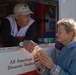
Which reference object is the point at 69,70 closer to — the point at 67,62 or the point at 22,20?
the point at 67,62

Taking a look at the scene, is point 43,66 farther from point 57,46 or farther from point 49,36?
point 49,36

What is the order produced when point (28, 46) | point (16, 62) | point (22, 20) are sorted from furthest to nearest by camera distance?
point (22, 20) < point (28, 46) < point (16, 62)

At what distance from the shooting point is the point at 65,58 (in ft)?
8.17

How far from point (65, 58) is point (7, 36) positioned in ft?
2.16

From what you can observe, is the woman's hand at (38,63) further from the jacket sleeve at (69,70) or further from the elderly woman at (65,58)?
the jacket sleeve at (69,70)

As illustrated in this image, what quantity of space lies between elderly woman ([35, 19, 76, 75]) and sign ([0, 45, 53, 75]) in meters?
0.08

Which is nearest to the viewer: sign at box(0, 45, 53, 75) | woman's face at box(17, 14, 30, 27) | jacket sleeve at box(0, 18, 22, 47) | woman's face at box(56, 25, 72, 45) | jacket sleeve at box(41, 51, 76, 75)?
sign at box(0, 45, 53, 75)

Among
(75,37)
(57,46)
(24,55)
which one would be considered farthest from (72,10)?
(24,55)

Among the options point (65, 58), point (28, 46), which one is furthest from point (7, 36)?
point (65, 58)

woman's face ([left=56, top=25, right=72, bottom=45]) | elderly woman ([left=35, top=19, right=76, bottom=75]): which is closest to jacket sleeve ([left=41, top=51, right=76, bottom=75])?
elderly woman ([left=35, top=19, right=76, bottom=75])

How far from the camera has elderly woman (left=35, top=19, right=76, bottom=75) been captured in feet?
7.83

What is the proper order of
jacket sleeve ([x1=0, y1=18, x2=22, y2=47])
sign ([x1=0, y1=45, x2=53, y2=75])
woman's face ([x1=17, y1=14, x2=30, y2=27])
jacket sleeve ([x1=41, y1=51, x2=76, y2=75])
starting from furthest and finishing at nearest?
woman's face ([x1=17, y1=14, x2=30, y2=27]) → jacket sleeve ([x1=0, y1=18, x2=22, y2=47]) → jacket sleeve ([x1=41, y1=51, x2=76, y2=75]) → sign ([x1=0, y1=45, x2=53, y2=75])

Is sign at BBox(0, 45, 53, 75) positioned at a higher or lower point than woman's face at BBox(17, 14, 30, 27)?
lower

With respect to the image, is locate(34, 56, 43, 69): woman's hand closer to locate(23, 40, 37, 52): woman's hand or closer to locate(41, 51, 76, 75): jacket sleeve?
locate(23, 40, 37, 52): woman's hand
